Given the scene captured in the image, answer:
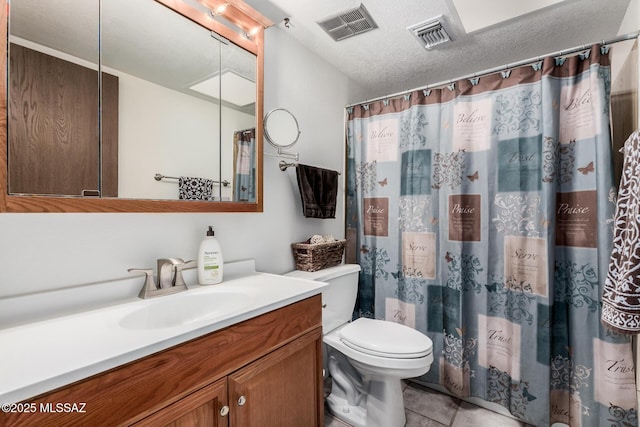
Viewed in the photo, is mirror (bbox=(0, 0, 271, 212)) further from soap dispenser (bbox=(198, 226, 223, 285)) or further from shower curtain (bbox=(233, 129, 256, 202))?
soap dispenser (bbox=(198, 226, 223, 285))

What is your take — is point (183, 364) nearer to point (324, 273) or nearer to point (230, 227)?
point (230, 227)

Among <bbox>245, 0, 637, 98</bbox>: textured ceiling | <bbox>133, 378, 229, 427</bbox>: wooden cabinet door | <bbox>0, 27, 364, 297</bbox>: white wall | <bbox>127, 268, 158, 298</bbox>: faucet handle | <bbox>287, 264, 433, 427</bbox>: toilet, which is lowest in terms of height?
<bbox>287, 264, 433, 427</bbox>: toilet

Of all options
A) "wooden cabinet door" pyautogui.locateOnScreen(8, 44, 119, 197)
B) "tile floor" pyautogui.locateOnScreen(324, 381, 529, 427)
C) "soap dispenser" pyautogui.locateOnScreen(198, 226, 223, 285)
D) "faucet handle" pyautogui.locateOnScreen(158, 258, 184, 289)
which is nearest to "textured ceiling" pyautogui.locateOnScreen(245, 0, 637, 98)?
"wooden cabinet door" pyautogui.locateOnScreen(8, 44, 119, 197)

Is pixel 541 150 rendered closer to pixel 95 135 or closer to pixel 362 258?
pixel 362 258

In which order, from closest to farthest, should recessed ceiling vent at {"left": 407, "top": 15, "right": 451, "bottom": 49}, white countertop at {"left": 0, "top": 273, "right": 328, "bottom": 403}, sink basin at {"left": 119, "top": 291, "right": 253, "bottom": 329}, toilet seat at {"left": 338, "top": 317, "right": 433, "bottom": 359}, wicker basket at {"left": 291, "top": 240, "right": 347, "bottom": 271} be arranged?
white countertop at {"left": 0, "top": 273, "right": 328, "bottom": 403} → sink basin at {"left": 119, "top": 291, "right": 253, "bottom": 329} → toilet seat at {"left": 338, "top": 317, "right": 433, "bottom": 359} → recessed ceiling vent at {"left": 407, "top": 15, "right": 451, "bottom": 49} → wicker basket at {"left": 291, "top": 240, "right": 347, "bottom": 271}

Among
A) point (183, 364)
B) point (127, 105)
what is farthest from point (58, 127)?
point (183, 364)

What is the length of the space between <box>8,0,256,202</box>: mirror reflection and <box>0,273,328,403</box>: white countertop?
39cm

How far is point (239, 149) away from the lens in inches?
57.3

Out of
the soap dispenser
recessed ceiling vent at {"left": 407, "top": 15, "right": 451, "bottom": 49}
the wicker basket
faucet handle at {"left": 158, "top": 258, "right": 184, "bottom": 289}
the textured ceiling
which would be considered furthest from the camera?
the wicker basket

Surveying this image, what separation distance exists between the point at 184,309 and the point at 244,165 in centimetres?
71

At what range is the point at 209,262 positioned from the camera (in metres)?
1.29

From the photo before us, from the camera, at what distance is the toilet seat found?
1.41 meters

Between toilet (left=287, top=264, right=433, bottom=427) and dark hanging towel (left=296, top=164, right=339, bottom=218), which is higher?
dark hanging towel (left=296, top=164, right=339, bottom=218)

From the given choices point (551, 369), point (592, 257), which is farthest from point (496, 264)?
point (551, 369)
